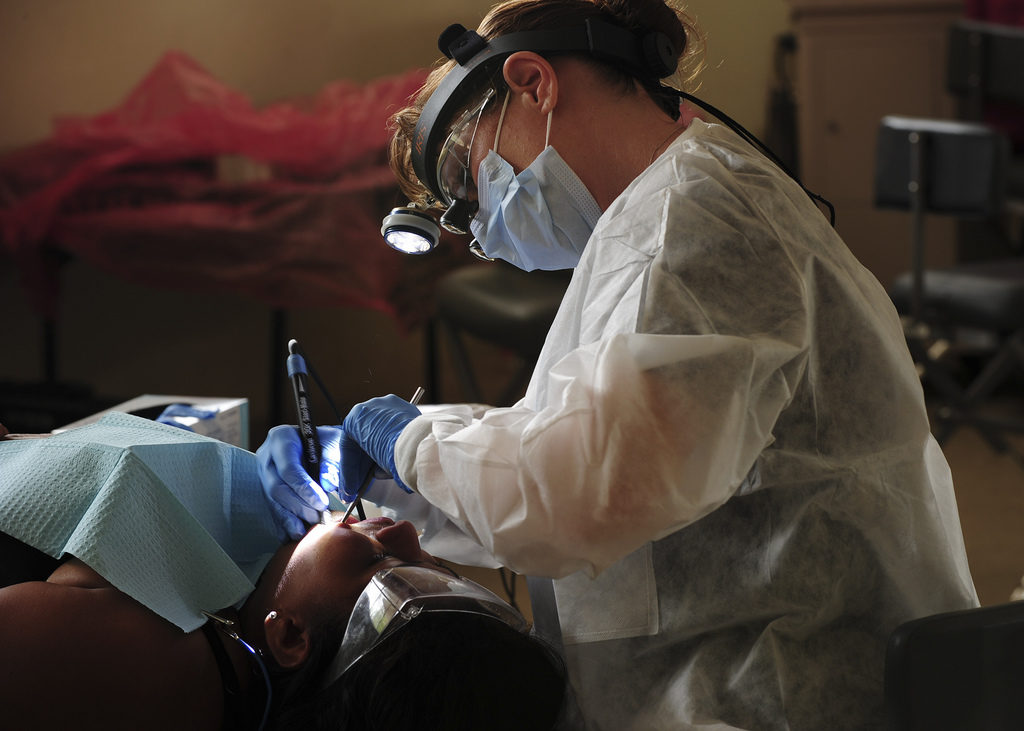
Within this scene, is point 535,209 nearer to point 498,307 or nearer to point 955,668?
point 955,668

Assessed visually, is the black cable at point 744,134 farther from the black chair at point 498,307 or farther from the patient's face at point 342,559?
the black chair at point 498,307

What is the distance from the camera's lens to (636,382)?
2.82 feet

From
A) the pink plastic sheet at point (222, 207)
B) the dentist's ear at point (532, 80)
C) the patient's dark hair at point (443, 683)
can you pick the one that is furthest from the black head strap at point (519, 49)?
the pink plastic sheet at point (222, 207)

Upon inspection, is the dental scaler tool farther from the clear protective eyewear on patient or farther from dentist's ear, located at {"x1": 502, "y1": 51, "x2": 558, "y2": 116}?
dentist's ear, located at {"x1": 502, "y1": 51, "x2": 558, "y2": 116}

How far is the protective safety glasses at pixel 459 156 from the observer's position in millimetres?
1172

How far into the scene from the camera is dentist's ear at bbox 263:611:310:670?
3.47 feet

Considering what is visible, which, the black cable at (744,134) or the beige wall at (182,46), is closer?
the black cable at (744,134)

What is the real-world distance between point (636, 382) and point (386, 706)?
1.25ft

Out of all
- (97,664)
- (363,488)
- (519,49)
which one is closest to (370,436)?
(363,488)

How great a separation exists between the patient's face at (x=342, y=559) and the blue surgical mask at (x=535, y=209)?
1.17ft

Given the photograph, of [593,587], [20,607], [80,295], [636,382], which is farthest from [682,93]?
[80,295]

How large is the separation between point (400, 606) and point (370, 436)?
176mm

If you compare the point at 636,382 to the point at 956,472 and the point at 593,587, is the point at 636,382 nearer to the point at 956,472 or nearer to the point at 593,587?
the point at 593,587

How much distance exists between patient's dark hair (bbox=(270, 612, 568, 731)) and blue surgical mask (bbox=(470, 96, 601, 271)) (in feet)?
1.48
